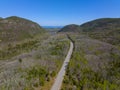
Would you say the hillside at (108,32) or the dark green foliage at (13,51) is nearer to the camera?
the dark green foliage at (13,51)

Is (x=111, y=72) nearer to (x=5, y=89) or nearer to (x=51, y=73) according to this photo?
(x=51, y=73)

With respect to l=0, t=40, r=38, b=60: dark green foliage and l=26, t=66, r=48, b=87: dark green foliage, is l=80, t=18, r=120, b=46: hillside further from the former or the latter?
l=26, t=66, r=48, b=87: dark green foliage

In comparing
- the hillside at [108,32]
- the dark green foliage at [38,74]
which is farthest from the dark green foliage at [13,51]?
the hillside at [108,32]

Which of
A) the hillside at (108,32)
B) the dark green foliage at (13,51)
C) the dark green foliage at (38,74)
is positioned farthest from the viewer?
the hillside at (108,32)

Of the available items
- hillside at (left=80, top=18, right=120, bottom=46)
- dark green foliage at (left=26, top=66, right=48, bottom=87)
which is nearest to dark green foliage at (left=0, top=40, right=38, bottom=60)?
dark green foliage at (left=26, top=66, right=48, bottom=87)

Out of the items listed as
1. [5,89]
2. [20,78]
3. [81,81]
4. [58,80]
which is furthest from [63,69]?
[5,89]

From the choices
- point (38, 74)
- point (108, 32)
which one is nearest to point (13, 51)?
point (38, 74)

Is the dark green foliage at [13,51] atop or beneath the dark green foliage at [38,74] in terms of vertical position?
beneath

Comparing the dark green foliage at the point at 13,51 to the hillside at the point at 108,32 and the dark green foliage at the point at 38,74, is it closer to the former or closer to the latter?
the dark green foliage at the point at 38,74

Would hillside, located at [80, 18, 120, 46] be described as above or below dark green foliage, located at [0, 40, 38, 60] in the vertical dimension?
above

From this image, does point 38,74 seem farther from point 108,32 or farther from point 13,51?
point 108,32

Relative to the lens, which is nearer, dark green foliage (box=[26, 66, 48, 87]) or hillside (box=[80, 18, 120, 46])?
dark green foliage (box=[26, 66, 48, 87])
